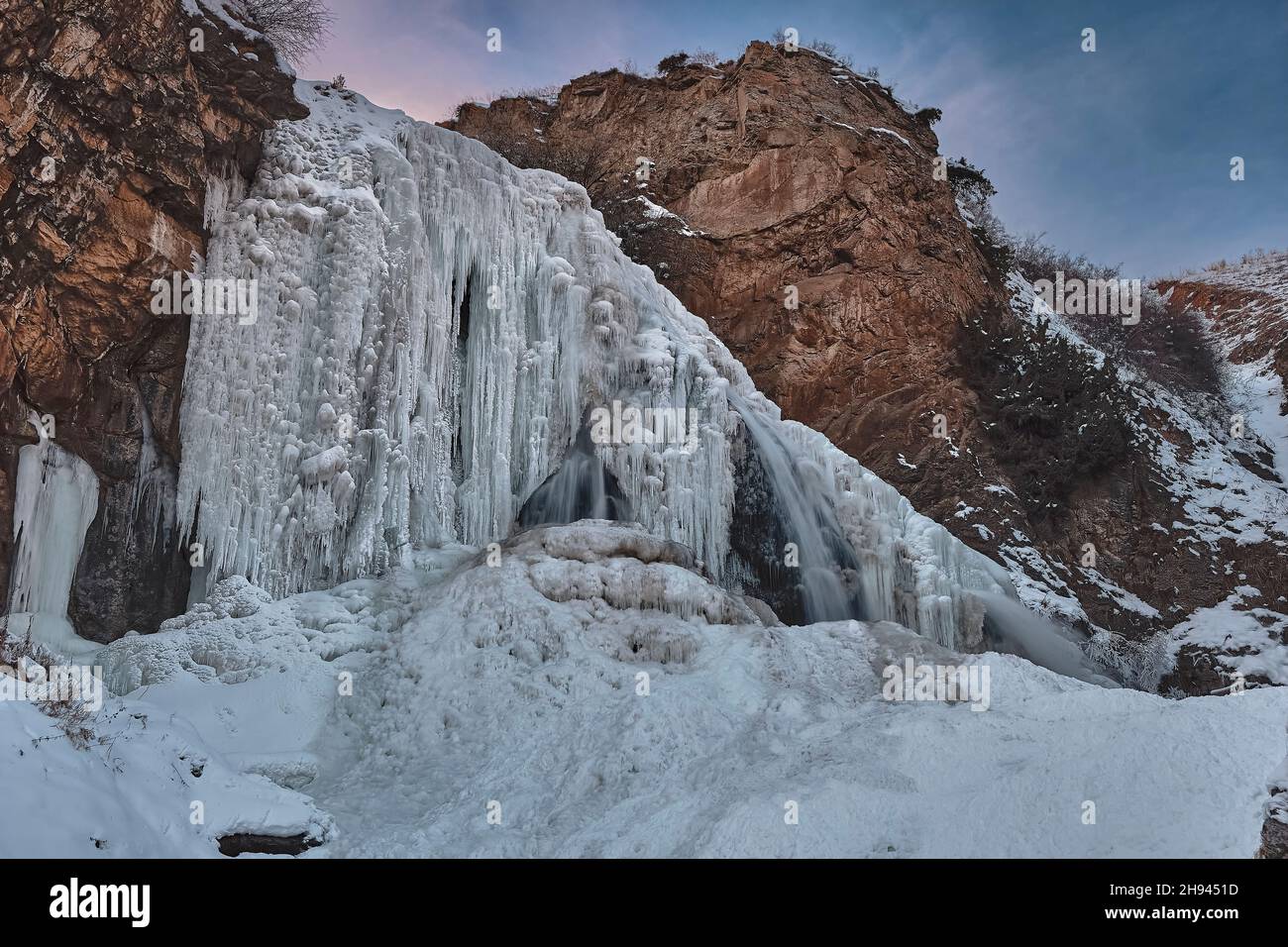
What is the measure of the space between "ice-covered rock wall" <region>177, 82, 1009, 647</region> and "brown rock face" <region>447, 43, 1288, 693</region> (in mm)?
5255

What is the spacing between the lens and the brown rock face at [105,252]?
11.0m

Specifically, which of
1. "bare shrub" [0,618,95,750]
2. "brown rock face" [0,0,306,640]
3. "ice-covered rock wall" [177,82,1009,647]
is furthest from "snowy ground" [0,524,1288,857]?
"brown rock face" [0,0,306,640]

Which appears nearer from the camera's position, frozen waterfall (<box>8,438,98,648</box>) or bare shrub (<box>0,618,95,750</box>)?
bare shrub (<box>0,618,95,750</box>)

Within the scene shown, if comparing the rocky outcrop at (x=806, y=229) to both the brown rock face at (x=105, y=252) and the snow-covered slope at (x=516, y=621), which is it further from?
the brown rock face at (x=105, y=252)

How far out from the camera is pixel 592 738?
841cm

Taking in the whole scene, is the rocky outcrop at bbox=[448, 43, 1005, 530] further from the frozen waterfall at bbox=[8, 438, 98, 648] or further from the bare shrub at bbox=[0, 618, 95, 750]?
the bare shrub at bbox=[0, 618, 95, 750]

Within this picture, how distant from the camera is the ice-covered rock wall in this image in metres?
11.6

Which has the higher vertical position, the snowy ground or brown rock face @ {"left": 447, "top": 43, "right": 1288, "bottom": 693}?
brown rock face @ {"left": 447, "top": 43, "right": 1288, "bottom": 693}

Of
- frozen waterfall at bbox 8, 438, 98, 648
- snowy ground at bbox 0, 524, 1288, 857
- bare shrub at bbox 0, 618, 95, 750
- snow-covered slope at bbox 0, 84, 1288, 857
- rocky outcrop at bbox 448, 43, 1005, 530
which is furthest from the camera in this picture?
rocky outcrop at bbox 448, 43, 1005, 530

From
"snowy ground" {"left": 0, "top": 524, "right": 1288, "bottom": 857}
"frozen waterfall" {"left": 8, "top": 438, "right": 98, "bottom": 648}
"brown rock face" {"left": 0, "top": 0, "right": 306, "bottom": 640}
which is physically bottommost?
"snowy ground" {"left": 0, "top": 524, "right": 1288, "bottom": 857}

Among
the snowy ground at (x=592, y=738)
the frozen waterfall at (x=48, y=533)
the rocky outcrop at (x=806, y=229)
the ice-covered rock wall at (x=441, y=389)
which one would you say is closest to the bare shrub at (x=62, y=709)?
the snowy ground at (x=592, y=738)

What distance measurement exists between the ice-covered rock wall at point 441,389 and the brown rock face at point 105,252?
1.73 ft

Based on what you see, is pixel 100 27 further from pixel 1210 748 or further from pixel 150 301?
pixel 1210 748

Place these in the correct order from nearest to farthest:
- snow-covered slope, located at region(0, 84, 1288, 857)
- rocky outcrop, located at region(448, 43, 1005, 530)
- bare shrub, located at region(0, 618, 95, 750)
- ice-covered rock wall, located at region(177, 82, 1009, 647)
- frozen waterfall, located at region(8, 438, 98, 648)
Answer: bare shrub, located at region(0, 618, 95, 750) < snow-covered slope, located at region(0, 84, 1288, 857) < frozen waterfall, located at region(8, 438, 98, 648) < ice-covered rock wall, located at region(177, 82, 1009, 647) < rocky outcrop, located at region(448, 43, 1005, 530)
